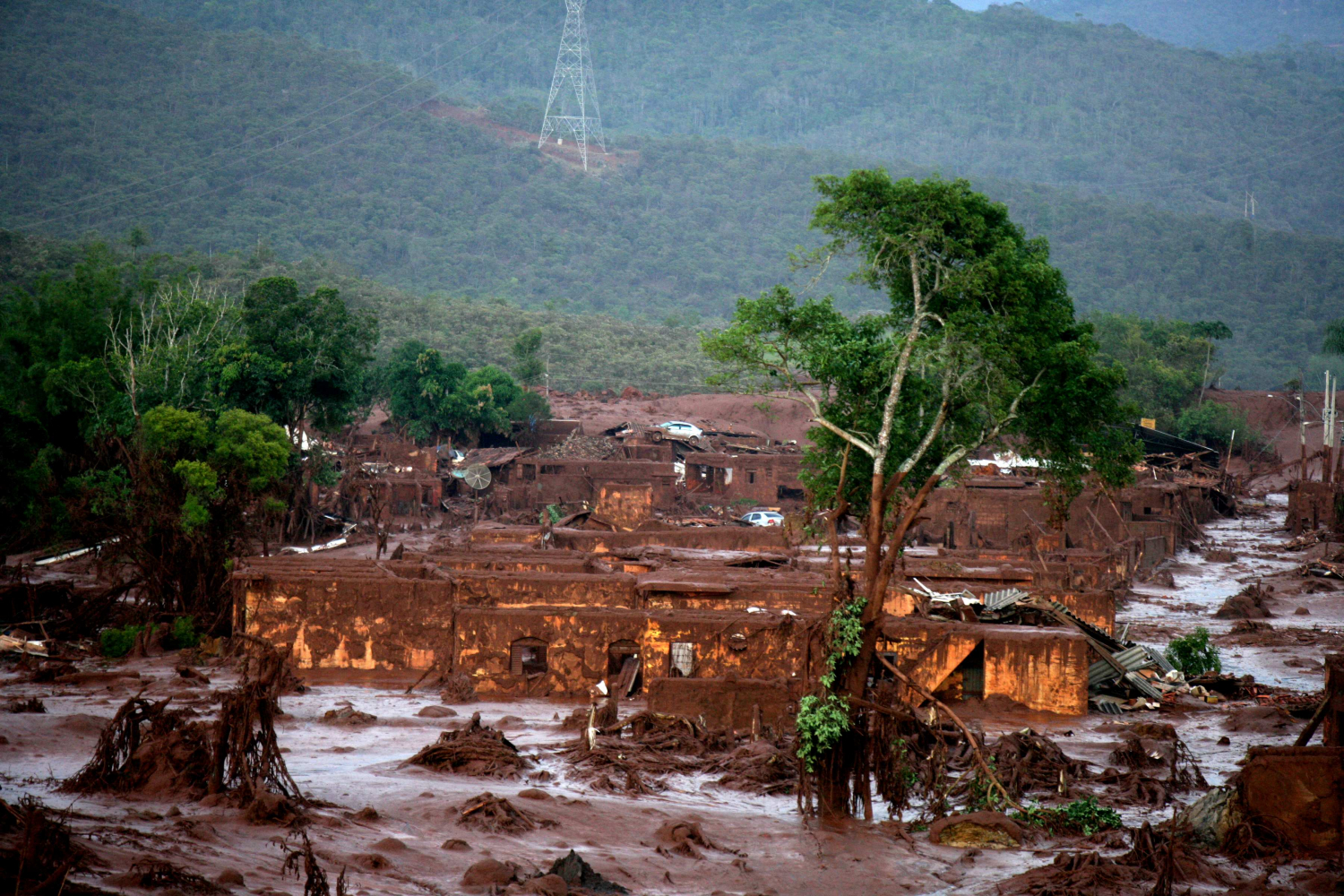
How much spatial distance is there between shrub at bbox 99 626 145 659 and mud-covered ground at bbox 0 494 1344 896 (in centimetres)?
204

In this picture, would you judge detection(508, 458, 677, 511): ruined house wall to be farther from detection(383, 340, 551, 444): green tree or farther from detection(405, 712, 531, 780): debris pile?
detection(405, 712, 531, 780): debris pile

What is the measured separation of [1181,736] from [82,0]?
18787cm

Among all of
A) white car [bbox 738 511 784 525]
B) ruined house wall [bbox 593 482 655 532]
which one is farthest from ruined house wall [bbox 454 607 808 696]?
white car [bbox 738 511 784 525]

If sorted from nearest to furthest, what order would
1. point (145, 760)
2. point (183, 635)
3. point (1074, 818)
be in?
point (145, 760) → point (1074, 818) → point (183, 635)

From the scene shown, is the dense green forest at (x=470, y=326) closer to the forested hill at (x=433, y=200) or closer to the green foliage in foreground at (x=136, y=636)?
the forested hill at (x=433, y=200)

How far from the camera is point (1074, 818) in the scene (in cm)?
1181

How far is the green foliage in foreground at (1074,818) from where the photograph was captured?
38.3 ft

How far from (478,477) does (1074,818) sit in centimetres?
3041

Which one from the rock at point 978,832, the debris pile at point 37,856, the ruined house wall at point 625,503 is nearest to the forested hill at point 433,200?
the ruined house wall at point 625,503

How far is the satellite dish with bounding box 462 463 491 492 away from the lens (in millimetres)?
40416

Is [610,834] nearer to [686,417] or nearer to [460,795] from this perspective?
[460,795]

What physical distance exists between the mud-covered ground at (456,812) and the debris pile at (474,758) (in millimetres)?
165

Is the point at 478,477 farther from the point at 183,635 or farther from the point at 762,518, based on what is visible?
the point at 183,635

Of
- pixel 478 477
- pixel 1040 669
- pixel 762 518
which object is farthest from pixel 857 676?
pixel 478 477
